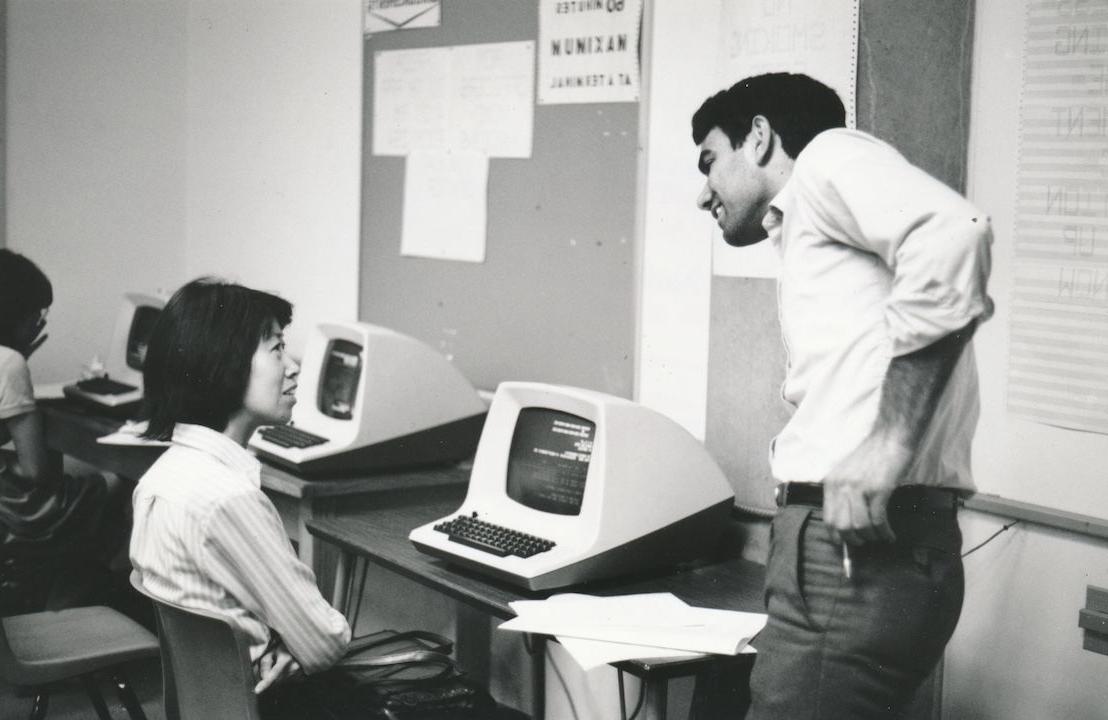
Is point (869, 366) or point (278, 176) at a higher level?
point (278, 176)

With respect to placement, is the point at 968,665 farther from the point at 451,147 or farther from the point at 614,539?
the point at 451,147

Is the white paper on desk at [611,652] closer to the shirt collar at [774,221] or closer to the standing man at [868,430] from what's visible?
the standing man at [868,430]

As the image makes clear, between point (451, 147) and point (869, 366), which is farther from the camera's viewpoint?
point (451, 147)

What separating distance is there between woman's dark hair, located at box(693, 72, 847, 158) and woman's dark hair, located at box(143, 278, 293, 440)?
2.89ft

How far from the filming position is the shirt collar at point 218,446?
6.63 ft

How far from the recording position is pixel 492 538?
2.41 m

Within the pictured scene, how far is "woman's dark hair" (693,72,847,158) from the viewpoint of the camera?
1924 millimetres

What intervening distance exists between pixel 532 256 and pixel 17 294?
4.88ft

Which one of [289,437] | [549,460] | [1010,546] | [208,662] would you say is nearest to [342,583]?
[289,437]

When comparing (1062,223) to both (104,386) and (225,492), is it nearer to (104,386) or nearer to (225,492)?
(225,492)

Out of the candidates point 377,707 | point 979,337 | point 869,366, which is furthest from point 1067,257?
point 377,707

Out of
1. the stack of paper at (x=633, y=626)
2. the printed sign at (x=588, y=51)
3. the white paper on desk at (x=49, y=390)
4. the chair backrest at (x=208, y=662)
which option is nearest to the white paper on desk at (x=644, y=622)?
the stack of paper at (x=633, y=626)

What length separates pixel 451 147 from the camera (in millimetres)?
3568

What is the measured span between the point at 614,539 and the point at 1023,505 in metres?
0.75
